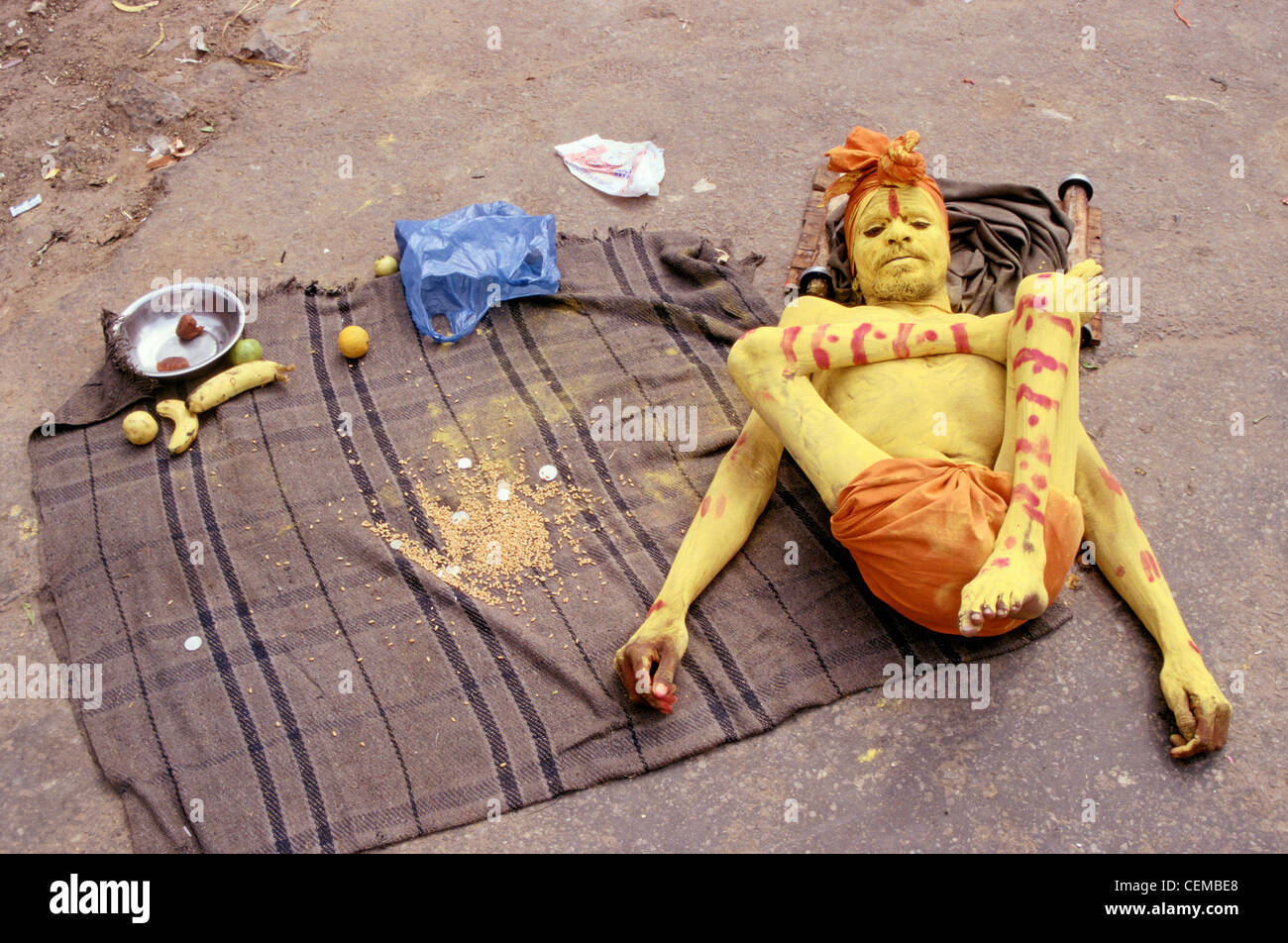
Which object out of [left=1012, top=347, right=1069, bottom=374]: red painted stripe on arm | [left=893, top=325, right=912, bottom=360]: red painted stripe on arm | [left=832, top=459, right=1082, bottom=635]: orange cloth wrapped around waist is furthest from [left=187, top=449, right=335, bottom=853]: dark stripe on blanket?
[left=1012, top=347, right=1069, bottom=374]: red painted stripe on arm

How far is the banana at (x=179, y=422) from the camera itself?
3.78m

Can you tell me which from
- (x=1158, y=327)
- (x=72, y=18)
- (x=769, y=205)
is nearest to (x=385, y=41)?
(x=72, y=18)

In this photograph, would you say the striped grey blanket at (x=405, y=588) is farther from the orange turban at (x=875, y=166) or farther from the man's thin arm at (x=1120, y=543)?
the orange turban at (x=875, y=166)

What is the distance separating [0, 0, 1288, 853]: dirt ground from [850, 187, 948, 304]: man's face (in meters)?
0.99

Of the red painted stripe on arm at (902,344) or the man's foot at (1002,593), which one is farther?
the red painted stripe on arm at (902,344)

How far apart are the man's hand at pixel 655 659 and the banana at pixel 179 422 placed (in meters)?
1.91

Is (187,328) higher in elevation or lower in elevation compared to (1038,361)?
lower

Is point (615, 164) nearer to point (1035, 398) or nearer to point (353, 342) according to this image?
point (353, 342)

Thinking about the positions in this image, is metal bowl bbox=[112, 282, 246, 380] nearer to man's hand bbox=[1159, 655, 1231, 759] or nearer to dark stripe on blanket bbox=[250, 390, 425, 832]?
dark stripe on blanket bbox=[250, 390, 425, 832]

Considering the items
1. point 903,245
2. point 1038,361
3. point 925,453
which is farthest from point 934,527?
point 903,245

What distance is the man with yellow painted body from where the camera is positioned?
2.84m

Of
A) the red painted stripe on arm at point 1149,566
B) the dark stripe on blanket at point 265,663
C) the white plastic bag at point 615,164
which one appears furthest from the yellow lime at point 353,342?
the red painted stripe on arm at point 1149,566

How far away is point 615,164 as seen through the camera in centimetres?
506

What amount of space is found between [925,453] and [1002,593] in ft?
1.91
